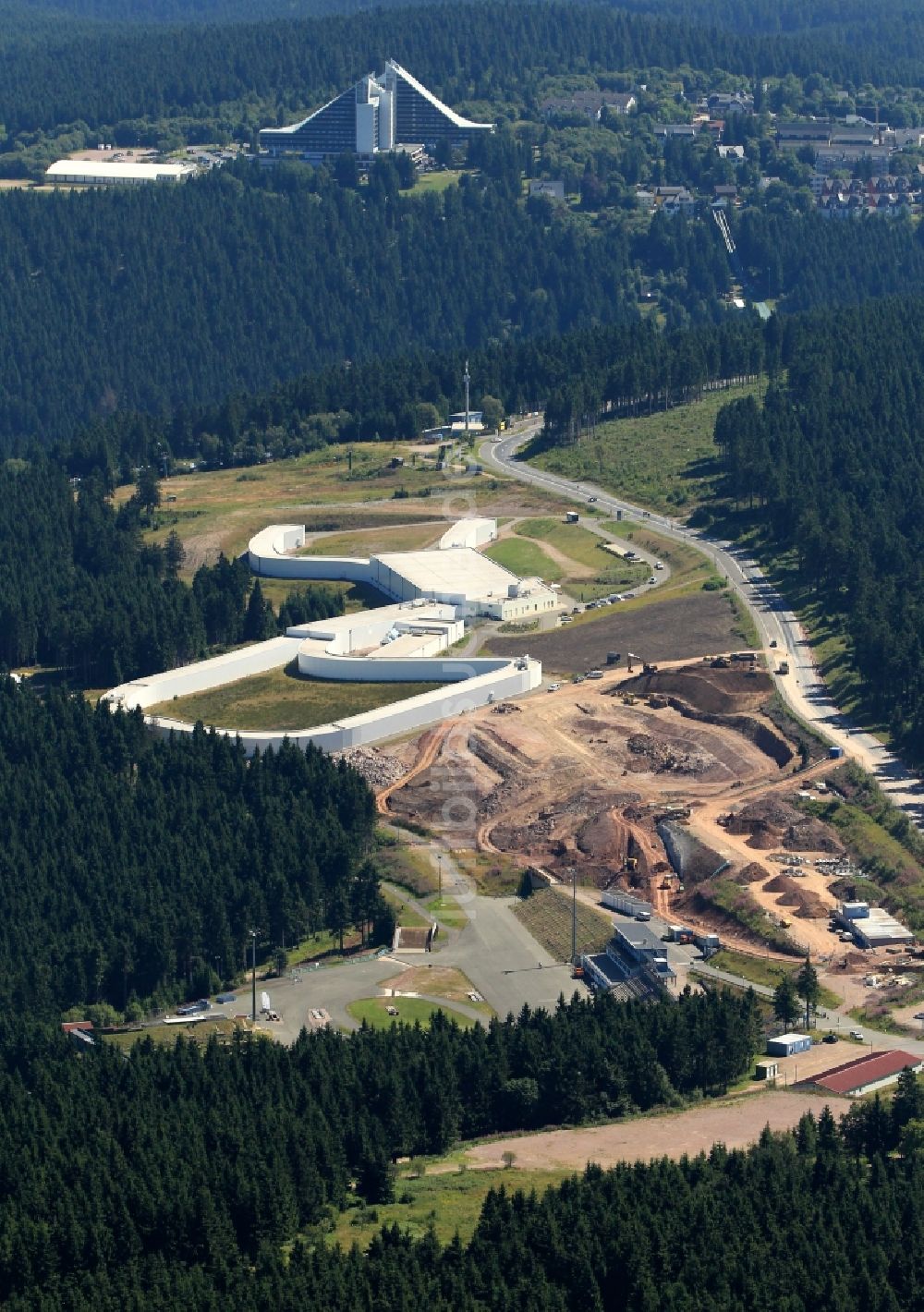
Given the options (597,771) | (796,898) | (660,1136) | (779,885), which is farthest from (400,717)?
(660,1136)

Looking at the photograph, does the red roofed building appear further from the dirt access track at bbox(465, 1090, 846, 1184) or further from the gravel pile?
the gravel pile

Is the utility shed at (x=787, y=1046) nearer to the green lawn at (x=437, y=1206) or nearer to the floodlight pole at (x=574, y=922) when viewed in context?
the floodlight pole at (x=574, y=922)

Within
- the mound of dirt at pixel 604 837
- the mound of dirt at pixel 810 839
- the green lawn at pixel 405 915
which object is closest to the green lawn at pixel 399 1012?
the green lawn at pixel 405 915

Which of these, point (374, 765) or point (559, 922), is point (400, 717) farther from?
point (559, 922)

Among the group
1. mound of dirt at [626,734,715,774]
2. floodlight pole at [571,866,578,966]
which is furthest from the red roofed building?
mound of dirt at [626,734,715,774]

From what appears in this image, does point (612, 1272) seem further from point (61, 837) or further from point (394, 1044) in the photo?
point (61, 837)

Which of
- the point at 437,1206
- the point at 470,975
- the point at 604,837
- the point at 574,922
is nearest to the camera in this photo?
the point at 437,1206
